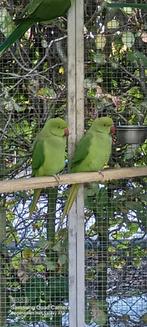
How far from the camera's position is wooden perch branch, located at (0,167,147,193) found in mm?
1765

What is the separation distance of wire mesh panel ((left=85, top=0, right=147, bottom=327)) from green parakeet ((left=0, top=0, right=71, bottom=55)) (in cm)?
22

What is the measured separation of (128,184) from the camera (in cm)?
212

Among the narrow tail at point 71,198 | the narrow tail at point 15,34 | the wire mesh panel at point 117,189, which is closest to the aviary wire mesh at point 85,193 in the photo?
the wire mesh panel at point 117,189

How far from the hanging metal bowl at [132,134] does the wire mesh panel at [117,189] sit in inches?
0.5

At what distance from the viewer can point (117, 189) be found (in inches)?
83.5

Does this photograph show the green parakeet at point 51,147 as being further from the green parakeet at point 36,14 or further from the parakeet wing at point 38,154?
the green parakeet at point 36,14

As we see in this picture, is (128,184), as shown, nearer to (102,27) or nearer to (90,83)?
(90,83)

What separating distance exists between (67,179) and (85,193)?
21 centimetres

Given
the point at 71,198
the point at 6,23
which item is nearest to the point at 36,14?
the point at 6,23

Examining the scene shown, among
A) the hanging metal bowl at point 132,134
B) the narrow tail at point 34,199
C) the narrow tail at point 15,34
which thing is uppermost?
the narrow tail at point 15,34

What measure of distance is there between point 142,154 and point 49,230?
16.1 inches

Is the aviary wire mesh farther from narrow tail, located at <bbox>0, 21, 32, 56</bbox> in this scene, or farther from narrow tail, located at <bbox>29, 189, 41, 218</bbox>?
narrow tail, located at <bbox>0, 21, 32, 56</bbox>

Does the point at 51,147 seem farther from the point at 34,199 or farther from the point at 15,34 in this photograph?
→ the point at 15,34

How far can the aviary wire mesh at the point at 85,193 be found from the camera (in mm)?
2047
